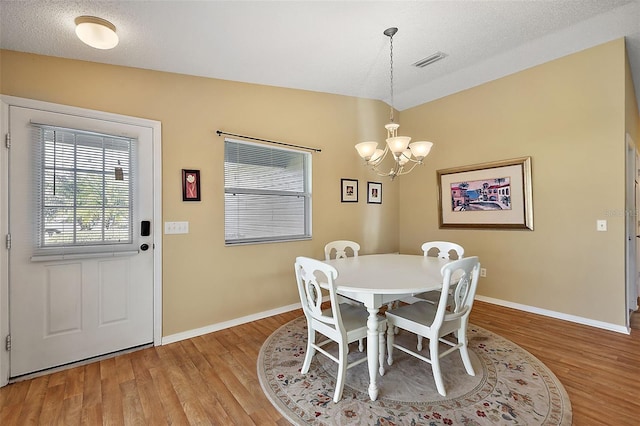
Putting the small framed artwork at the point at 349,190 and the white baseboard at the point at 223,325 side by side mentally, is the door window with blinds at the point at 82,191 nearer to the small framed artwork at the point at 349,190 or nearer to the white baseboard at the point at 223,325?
the white baseboard at the point at 223,325

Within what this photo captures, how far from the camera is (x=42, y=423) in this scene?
1.60 meters

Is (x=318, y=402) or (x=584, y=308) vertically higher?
(x=584, y=308)

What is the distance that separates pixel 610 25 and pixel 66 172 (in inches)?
183

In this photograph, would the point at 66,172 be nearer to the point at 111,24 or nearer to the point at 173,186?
the point at 173,186

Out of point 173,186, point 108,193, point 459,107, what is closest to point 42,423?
point 108,193

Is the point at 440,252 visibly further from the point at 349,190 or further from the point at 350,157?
the point at 350,157

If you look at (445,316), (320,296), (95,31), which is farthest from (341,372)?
(95,31)

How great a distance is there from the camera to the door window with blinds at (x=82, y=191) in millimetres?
2092

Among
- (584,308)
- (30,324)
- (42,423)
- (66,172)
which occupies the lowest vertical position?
(42,423)

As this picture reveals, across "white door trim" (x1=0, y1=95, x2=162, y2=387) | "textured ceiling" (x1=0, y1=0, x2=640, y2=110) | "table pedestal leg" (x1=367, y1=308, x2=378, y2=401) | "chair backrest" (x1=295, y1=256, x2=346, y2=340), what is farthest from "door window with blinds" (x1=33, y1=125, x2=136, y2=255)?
"table pedestal leg" (x1=367, y1=308, x2=378, y2=401)

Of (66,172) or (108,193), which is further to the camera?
(108,193)

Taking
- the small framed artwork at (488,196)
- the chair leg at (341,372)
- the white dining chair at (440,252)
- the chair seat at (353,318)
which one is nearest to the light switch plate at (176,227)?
the chair seat at (353,318)

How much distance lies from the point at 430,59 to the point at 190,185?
2.68 meters

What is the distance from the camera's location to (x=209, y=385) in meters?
1.96
